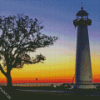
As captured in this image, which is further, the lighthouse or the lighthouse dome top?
the lighthouse dome top

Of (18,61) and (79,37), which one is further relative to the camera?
(79,37)

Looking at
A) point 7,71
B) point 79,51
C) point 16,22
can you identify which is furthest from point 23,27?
point 79,51

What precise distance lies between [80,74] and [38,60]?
38.2ft

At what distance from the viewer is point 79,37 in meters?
39.5

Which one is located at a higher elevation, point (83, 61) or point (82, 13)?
point (82, 13)

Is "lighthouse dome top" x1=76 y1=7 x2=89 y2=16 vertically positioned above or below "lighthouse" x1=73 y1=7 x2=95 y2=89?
above

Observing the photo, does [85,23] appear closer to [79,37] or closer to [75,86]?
[79,37]

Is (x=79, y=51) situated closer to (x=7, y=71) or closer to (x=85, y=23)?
(x=85, y=23)

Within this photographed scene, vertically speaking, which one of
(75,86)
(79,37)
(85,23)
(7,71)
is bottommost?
(75,86)

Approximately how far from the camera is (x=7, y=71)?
28172 mm

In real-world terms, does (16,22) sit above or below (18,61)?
above

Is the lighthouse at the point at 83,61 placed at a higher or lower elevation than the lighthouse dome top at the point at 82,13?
lower

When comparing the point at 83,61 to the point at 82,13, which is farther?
the point at 82,13

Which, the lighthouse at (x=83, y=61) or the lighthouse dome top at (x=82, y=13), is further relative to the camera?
the lighthouse dome top at (x=82, y=13)
